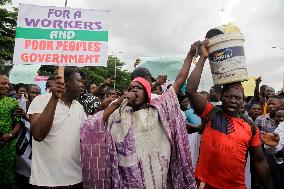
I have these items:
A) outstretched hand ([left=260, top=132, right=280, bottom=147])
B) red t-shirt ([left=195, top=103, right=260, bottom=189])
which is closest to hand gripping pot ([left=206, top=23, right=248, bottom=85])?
red t-shirt ([left=195, top=103, right=260, bottom=189])

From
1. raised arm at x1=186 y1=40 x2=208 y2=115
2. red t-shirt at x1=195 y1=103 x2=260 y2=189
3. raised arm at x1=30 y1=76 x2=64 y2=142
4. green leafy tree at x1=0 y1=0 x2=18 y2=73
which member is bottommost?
red t-shirt at x1=195 y1=103 x2=260 y2=189

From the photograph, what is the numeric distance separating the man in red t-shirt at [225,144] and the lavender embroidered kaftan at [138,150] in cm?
30

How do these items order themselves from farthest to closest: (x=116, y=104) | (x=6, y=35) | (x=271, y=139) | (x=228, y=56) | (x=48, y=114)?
(x=6, y=35), (x=271, y=139), (x=228, y=56), (x=116, y=104), (x=48, y=114)

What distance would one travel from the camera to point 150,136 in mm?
3021

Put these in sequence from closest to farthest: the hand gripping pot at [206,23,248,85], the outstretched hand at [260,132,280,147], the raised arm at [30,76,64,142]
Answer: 1. the raised arm at [30,76,64,142]
2. the hand gripping pot at [206,23,248,85]
3. the outstretched hand at [260,132,280,147]

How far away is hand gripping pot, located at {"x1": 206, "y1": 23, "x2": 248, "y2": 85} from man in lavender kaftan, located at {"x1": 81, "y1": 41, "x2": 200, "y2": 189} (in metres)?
0.54

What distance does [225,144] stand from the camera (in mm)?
3281

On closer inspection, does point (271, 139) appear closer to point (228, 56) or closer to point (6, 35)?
point (228, 56)

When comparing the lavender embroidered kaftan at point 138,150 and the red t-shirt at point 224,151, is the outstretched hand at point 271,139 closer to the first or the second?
the red t-shirt at point 224,151

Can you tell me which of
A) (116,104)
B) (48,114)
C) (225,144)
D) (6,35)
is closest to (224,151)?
(225,144)

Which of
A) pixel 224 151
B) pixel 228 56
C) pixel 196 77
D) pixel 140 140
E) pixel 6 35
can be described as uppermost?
pixel 6 35

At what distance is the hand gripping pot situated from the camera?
3.24 metres

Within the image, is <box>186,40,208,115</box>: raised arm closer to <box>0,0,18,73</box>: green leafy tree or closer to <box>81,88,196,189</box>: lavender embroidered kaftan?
<box>81,88,196,189</box>: lavender embroidered kaftan

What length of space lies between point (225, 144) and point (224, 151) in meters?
0.06
